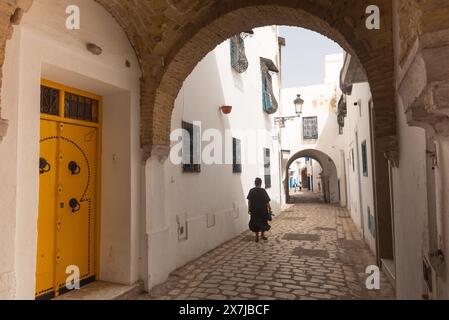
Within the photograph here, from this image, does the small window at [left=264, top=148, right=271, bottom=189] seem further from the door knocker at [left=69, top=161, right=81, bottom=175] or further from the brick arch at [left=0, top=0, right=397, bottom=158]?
the door knocker at [left=69, top=161, right=81, bottom=175]

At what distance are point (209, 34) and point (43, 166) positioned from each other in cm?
307

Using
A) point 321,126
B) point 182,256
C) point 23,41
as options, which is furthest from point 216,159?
point 321,126

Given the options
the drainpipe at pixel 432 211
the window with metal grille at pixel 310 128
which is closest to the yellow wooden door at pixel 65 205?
the drainpipe at pixel 432 211

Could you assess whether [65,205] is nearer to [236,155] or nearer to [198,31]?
[198,31]

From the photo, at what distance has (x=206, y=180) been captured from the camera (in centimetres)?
724

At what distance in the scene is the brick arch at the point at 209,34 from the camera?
11.1 feet

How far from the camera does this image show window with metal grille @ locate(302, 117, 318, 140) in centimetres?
1795

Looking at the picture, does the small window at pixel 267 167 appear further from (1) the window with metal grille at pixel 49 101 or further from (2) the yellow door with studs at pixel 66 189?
(1) the window with metal grille at pixel 49 101

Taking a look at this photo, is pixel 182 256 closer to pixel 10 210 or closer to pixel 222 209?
Result: pixel 222 209

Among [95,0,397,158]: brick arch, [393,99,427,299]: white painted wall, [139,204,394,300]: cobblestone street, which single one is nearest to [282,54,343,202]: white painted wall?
[139,204,394,300]: cobblestone street

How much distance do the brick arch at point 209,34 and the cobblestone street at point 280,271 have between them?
→ 7.45 ft

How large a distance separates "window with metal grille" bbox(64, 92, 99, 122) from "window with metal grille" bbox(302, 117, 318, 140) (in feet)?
49.5

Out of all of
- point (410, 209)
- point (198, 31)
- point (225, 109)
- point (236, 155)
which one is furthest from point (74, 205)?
point (236, 155)
